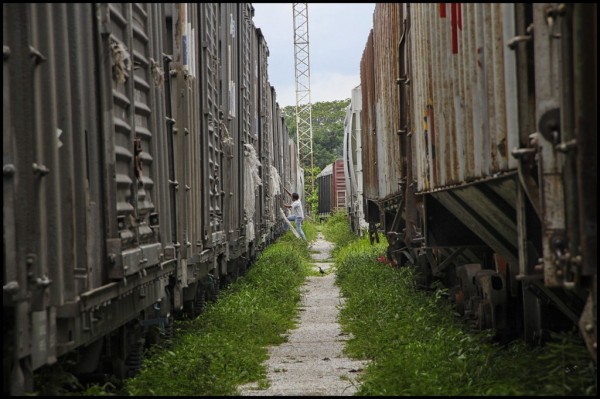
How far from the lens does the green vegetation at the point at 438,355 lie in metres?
5.78

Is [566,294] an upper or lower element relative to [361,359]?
upper

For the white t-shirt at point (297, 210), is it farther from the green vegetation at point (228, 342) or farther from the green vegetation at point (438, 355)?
the green vegetation at point (438, 355)

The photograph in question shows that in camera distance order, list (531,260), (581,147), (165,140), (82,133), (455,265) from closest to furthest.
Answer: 1. (581,147)
2. (82,133)
3. (531,260)
4. (165,140)
5. (455,265)

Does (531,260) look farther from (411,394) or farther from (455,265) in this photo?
(455,265)

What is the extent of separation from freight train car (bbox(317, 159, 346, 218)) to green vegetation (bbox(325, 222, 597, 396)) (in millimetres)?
32280

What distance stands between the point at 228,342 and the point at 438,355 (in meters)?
2.52

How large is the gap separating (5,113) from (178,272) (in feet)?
14.4

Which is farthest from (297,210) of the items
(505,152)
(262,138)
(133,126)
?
(505,152)

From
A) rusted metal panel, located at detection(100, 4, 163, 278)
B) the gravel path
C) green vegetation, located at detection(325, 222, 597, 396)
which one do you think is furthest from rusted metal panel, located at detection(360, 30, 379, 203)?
rusted metal panel, located at detection(100, 4, 163, 278)

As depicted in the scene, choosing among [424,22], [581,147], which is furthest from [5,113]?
[424,22]

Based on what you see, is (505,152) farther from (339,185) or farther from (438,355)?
(339,185)

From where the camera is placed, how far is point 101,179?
5.85 metres

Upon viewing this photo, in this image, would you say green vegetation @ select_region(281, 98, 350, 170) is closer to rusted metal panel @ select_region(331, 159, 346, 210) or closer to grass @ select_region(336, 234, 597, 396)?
rusted metal panel @ select_region(331, 159, 346, 210)

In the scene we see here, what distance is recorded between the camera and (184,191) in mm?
9070
